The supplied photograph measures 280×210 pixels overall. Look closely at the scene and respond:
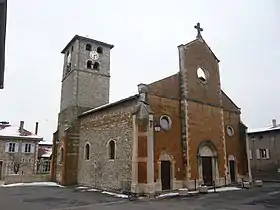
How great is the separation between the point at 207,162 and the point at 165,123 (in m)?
5.25

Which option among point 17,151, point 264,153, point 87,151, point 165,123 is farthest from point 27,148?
point 264,153

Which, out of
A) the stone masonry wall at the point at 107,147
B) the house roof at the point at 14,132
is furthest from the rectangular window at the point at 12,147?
the stone masonry wall at the point at 107,147

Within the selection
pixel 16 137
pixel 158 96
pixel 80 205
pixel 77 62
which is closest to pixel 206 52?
pixel 158 96

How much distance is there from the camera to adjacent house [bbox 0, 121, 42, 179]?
36750mm

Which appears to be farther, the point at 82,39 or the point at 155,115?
the point at 82,39

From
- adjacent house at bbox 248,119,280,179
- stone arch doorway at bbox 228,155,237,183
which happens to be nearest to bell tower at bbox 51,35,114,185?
stone arch doorway at bbox 228,155,237,183

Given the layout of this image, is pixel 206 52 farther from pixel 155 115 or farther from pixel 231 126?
pixel 155 115

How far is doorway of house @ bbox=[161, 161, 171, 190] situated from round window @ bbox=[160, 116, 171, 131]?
2559 mm

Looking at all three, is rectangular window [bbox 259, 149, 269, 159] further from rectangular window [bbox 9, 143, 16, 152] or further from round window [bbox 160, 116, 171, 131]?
rectangular window [bbox 9, 143, 16, 152]

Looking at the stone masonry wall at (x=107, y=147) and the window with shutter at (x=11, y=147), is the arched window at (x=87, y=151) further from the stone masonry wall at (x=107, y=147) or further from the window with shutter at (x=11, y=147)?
the window with shutter at (x=11, y=147)

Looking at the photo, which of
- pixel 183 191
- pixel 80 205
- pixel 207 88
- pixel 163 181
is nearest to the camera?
pixel 80 205

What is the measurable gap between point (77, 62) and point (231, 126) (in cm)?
1779

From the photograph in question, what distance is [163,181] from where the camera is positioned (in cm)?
1945

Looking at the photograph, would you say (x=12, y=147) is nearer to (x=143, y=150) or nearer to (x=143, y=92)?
(x=143, y=92)
